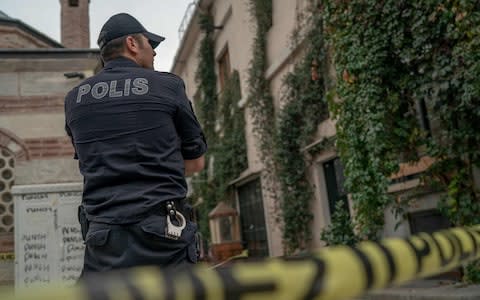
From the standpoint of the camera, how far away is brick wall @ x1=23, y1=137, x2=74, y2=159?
744cm

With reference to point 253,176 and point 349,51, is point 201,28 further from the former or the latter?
point 349,51

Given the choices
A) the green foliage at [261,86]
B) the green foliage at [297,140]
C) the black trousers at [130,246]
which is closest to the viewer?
the black trousers at [130,246]

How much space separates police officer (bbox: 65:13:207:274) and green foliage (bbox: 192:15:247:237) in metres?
9.82

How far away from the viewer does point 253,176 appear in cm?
A: 1148

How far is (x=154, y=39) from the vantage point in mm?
2307

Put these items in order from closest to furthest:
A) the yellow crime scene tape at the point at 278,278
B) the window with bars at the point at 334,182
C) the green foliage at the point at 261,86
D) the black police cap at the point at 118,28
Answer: the yellow crime scene tape at the point at 278,278 → the black police cap at the point at 118,28 → the window with bars at the point at 334,182 → the green foliage at the point at 261,86

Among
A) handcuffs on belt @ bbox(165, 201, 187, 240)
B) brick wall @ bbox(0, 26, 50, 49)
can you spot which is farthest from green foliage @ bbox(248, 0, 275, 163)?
handcuffs on belt @ bbox(165, 201, 187, 240)

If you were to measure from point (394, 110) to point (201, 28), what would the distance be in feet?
30.1

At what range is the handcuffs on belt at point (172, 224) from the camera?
1.84 m

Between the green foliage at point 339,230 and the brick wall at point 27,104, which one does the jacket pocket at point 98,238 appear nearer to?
the green foliage at point 339,230

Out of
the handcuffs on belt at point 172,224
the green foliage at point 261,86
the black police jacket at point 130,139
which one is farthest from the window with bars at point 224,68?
the handcuffs on belt at point 172,224

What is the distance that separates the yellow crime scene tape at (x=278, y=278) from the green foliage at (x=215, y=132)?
1089 cm

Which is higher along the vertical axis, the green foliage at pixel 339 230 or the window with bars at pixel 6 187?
the window with bars at pixel 6 187

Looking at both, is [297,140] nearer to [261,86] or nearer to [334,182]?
[334,182]
